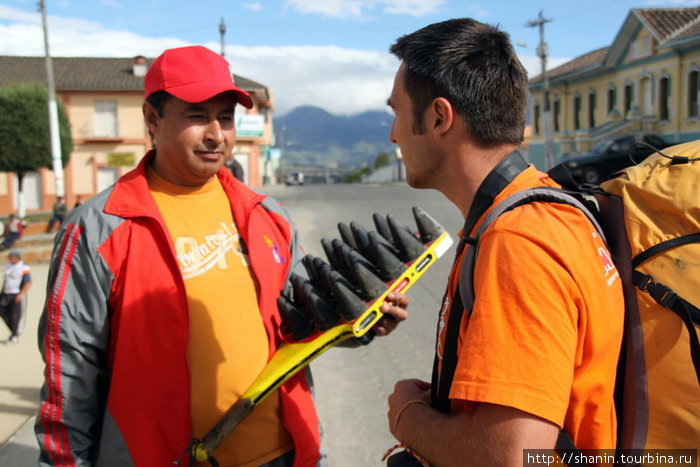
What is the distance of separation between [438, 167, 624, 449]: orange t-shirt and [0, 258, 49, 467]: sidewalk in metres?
4.01

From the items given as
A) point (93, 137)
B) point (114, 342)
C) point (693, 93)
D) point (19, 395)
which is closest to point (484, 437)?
point (114, 342)

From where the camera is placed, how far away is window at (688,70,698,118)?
28.0 metres

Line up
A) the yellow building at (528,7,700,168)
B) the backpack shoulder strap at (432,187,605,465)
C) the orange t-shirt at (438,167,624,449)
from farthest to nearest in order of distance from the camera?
the yellow building at (528,7,700,168), the backpack shoulder strap at (432,187,605,465), the orange t-shirt at (438,167,624,449)

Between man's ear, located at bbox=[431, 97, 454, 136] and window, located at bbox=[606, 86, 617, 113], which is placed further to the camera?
window, located at bbox=[606, 86, 617, 113]

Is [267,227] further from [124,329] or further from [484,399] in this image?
[484,399]

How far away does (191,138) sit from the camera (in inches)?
93.1

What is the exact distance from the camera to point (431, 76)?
1.54m

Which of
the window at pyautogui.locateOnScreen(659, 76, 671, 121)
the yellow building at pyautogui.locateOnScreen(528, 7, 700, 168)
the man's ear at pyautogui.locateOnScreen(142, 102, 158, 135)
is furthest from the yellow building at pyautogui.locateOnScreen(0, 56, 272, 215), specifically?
the man's ear at pyautogui.locateOnScreen(142, 102, 158, 135)

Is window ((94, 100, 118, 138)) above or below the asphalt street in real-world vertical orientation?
above

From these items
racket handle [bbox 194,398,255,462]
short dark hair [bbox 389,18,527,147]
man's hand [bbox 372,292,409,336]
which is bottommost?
racket handle [bbox 194,398,255,462]

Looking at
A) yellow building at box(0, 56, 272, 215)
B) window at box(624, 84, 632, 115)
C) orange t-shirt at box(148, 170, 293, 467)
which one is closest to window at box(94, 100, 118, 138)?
yellow building at box(0, 56, 272, 215)

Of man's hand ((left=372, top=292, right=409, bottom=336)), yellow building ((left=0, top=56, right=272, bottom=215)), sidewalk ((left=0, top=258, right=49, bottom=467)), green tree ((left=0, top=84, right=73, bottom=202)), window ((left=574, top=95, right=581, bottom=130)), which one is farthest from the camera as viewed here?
window ((left=574, top=95, right=581, bottom=130))

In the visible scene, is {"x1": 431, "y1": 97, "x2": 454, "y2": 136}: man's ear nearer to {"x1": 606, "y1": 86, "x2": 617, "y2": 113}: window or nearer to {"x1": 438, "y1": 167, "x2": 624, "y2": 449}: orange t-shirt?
{"x1": 438, "y1": 167, "x2": 624, "y2": 449}: orange t-shirt

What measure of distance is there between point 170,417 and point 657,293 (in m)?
1.61
